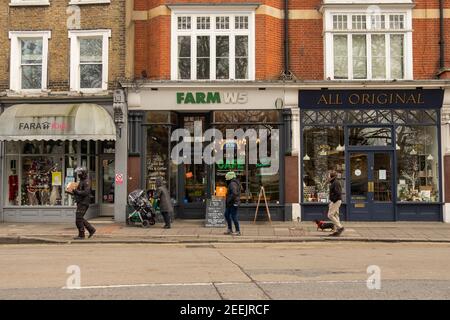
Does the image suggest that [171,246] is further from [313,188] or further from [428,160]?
[428,160]

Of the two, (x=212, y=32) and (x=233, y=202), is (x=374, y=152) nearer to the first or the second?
(x=233, y=202)

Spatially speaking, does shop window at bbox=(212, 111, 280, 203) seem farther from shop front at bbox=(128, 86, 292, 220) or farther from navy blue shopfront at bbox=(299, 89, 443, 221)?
navy blue shopfront at bbox=(299, 89, 443, 221)

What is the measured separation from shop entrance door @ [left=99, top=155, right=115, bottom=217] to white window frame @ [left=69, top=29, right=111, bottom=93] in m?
2.64

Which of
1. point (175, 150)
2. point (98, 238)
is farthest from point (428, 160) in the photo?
point (98, 238)

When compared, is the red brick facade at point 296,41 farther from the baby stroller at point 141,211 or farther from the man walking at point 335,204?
the man walking at point 335,204

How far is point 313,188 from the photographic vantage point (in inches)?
739

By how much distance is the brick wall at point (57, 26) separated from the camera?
18.7 meters

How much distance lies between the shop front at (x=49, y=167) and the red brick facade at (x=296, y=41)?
2922 millimetres

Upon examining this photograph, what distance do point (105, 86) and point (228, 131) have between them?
4.48m

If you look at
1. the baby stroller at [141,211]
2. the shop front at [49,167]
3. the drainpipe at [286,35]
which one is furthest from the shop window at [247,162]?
the shop front at [49,167]

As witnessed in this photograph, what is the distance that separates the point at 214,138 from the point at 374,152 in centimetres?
549

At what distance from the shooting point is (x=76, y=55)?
18953 millimetres

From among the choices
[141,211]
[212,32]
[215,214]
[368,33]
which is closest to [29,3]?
[212,32]
